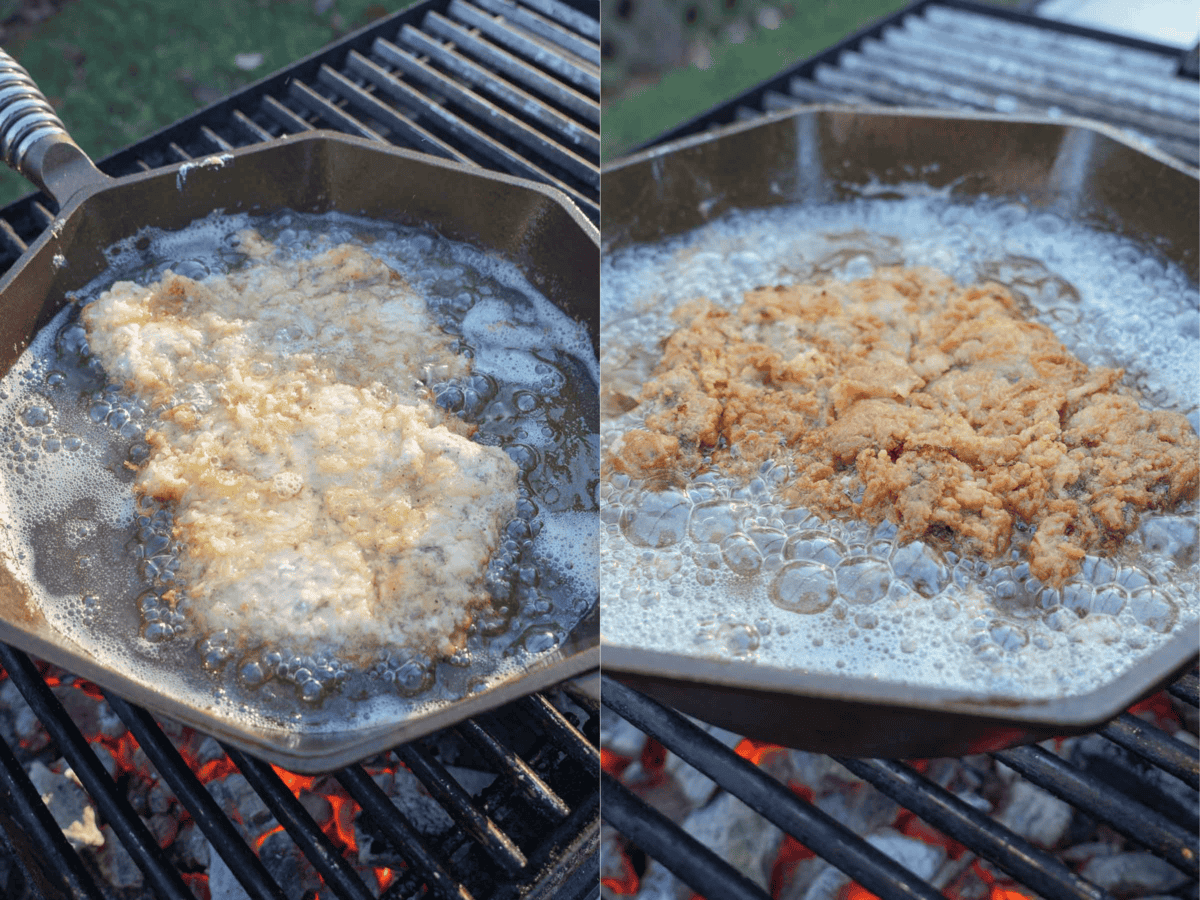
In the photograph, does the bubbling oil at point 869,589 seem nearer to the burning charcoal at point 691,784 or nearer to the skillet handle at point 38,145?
the burning charcoal at point 691,784

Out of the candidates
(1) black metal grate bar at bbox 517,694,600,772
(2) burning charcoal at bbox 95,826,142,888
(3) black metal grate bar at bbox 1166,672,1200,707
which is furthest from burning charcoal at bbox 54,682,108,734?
(3) black metal grate bar at bbox 1166,672,1200,707

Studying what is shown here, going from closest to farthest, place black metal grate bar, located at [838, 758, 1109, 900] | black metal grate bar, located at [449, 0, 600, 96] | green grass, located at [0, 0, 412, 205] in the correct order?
black metal grate bar, located at [838, 758, 1109, 900]
black metal grate bar, located at [449, 0, 600, 96]
green grass, located at [0, 0, 412, 205]

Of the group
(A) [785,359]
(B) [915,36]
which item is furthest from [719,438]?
(B) [915,36]

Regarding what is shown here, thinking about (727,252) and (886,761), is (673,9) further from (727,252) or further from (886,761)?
(886,761)

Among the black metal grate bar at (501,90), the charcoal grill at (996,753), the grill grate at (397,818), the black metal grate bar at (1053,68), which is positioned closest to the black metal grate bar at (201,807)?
the grill grate at (397,818)

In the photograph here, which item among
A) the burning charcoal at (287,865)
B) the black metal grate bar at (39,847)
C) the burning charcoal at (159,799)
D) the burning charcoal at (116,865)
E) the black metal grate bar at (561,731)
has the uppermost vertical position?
the black metal grate bar at (561,731)

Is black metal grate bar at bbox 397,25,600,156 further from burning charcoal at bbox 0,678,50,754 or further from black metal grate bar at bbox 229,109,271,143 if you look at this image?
burning charcoal at bbox 0,678,50,754
